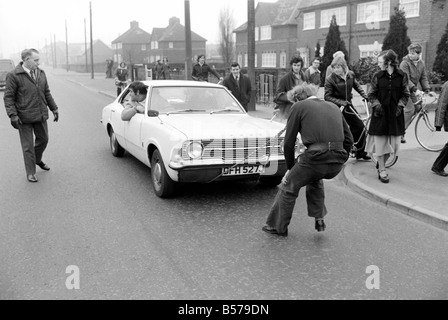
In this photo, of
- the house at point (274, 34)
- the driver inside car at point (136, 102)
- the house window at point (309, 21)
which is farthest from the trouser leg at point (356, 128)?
the house at point (274, 34)

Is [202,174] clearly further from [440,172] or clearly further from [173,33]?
[173,33]

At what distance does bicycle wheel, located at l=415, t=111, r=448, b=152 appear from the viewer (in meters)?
9.45

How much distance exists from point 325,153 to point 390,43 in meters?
23.2

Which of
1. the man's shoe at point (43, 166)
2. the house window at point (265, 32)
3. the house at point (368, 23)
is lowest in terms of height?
the man's shoe at point (43, 166)

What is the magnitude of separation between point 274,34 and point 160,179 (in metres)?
46.9

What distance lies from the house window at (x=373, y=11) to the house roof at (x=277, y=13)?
518 inches

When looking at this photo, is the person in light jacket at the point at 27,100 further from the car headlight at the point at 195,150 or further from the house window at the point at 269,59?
the house window at the point at 269,59

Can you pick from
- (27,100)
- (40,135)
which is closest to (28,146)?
(40,135)

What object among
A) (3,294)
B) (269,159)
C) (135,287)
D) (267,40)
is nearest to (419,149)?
(269,159)

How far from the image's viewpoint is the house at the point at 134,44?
95438 millimetres

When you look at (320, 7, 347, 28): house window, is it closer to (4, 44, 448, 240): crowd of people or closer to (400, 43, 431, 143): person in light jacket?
(400, 43, 431, 143): person in light jacket

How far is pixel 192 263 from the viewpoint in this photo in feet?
14.1

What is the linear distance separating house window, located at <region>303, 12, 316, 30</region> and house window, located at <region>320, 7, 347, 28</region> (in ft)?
4.58

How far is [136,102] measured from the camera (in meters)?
7.63
